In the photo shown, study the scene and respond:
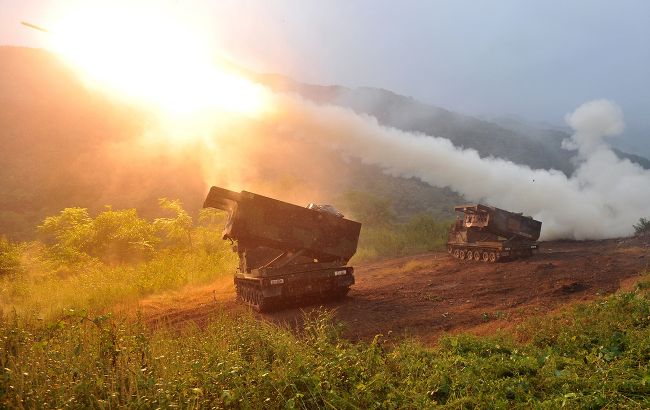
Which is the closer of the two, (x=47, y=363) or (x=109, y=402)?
(x=109, y=402)

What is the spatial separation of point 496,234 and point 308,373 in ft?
58.6

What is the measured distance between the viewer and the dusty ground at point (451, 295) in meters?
9.55

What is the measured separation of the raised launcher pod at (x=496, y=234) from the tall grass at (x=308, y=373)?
13641 millimetres

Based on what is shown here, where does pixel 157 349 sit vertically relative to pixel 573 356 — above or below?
below

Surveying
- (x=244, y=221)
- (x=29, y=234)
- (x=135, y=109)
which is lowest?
(x=29, y=234)

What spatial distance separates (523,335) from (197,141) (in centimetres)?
7069

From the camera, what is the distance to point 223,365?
5250 millimetres

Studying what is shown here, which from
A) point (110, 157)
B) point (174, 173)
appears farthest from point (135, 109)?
point (174, 173)

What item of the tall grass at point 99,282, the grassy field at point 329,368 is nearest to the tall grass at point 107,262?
the tall grass at point 99,282

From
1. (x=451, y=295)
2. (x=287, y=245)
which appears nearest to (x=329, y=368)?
(x=287, y=245)

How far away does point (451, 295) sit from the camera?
1272 centimetres

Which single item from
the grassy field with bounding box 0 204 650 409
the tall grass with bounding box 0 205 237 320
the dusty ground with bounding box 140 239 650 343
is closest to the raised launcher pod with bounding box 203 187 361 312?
the dusty ground with bounding box 140 239 650 343

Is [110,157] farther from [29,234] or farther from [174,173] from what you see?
[29,234]

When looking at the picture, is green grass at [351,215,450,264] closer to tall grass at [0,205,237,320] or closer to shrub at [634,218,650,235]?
tall grass at [0,205,237,320]
